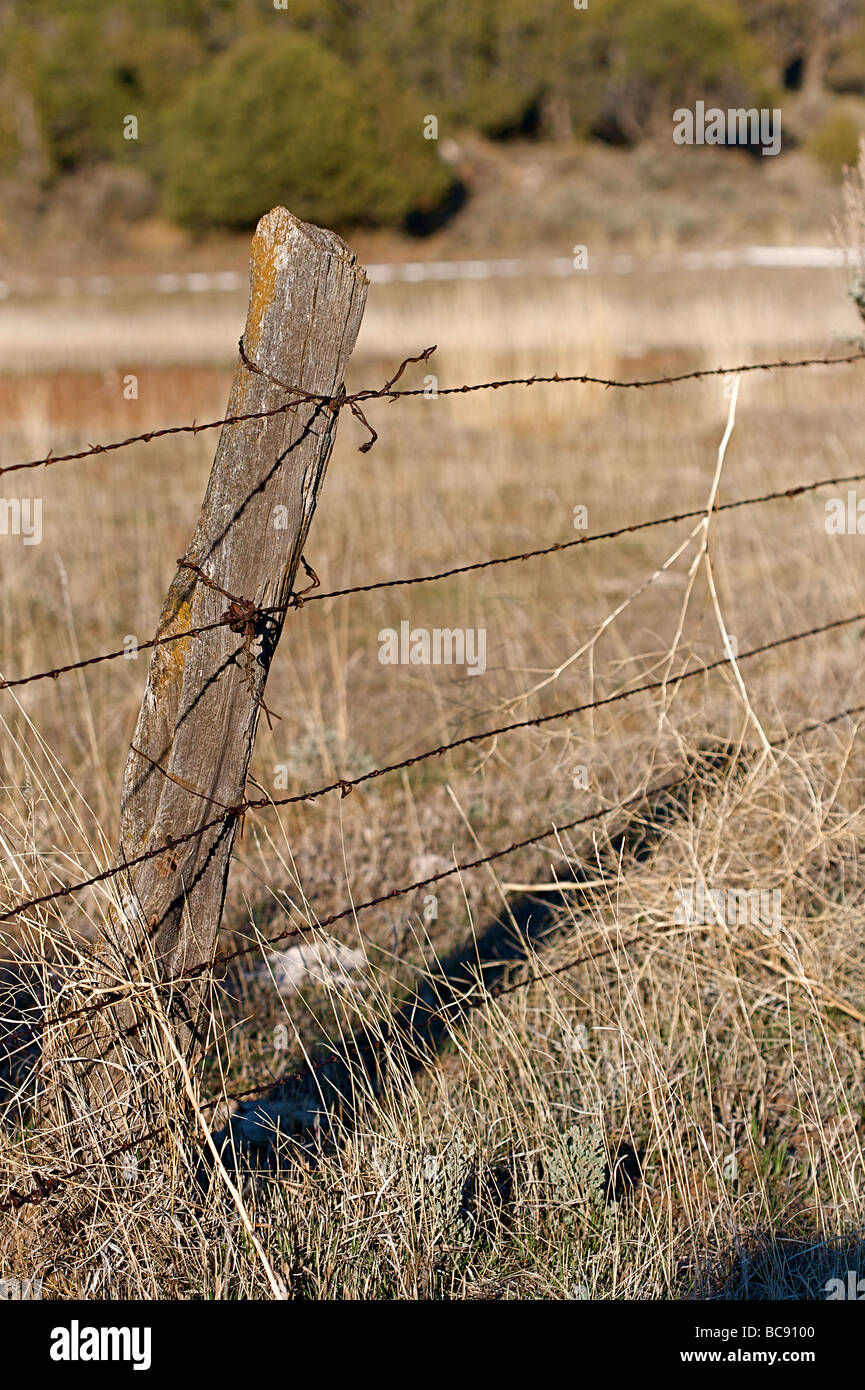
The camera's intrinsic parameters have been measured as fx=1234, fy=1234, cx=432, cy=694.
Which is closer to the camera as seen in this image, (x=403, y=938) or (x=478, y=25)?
(x=403, y=938)

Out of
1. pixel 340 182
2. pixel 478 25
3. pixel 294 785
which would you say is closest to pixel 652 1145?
pixel 294 785

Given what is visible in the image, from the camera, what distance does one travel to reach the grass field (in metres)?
2.17

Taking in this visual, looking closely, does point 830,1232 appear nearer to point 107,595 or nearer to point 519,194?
point 107,595

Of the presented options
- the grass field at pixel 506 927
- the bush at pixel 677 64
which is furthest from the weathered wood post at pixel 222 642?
the bush at pixel 677 64

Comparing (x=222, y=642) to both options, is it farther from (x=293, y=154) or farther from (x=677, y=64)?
(x=677, y=64)

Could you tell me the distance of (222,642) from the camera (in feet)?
6.40

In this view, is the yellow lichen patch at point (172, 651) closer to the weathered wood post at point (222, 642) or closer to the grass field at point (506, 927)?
the weathered wood post at point (222, 642)

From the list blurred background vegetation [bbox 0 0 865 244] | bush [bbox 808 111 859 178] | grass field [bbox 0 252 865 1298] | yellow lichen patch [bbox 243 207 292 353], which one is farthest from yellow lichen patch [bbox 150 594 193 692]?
bush [bbox 808 111 859 178]

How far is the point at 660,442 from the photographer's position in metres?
10.2

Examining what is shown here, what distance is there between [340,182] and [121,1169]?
37392mm

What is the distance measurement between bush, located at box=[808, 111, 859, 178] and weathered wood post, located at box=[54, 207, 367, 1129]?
120 feet

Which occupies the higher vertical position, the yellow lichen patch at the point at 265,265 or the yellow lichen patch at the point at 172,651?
the yellow lichen patch at the point at 265,265

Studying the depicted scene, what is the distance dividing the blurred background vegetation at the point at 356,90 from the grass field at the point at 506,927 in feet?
102

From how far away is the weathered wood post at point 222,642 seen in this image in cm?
191
